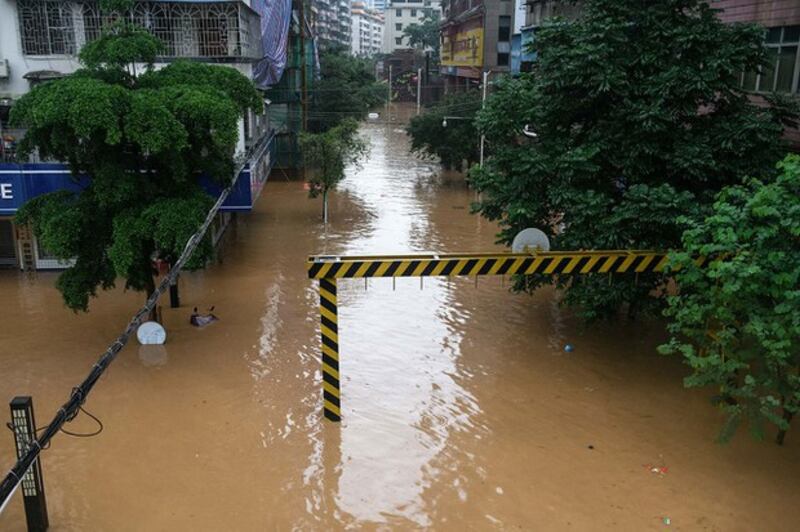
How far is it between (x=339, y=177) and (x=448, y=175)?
1160 centimetres

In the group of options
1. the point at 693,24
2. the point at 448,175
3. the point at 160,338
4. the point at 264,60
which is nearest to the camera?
the point at 693,24

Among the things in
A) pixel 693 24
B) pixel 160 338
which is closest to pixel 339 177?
pixel 160 338

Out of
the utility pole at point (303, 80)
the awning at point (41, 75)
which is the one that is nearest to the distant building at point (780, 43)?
A: the awning at point (41, 75)

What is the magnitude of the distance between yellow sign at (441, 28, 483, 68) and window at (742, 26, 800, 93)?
36737mm

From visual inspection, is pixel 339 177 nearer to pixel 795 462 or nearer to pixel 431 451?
pixel 431 451

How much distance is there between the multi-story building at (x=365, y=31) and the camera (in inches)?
6078

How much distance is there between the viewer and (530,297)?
17.1 m

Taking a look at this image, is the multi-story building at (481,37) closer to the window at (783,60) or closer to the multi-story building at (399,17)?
the window at (783,60)

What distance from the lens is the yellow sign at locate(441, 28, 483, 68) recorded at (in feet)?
166

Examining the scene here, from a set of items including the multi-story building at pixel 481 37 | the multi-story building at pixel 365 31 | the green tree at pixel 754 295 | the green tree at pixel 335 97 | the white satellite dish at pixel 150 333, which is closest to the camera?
the green tree at pixel 754 295

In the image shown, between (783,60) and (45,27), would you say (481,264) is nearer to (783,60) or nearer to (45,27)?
(783,60)

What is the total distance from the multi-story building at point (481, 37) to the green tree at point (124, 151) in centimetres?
3410

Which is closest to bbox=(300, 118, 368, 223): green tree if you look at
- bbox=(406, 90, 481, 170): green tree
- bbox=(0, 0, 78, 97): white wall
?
bbox=(406, 90, 481, 170): green tree

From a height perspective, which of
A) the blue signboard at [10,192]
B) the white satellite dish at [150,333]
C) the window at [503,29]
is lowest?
the white satellite dish at [150,333]
